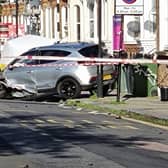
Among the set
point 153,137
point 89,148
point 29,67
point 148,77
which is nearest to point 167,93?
point 148,77

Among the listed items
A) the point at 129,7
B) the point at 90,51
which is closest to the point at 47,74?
the point at 90,51

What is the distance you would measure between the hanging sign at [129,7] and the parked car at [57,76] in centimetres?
284

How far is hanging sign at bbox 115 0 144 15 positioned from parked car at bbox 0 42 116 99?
284 centimetres

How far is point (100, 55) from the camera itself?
22828 millimetres

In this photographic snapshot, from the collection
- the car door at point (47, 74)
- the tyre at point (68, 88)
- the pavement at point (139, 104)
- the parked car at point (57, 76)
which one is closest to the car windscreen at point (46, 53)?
the parked car at point (57, 76)

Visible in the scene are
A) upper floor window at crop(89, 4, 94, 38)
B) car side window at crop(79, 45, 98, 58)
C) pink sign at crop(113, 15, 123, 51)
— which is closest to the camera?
pink sign at crop(113, 15, 123, 51)

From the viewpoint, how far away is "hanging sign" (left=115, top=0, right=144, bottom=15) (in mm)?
20422

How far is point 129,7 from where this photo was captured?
2044 centimetres

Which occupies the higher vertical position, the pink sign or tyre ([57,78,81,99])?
the pink sign

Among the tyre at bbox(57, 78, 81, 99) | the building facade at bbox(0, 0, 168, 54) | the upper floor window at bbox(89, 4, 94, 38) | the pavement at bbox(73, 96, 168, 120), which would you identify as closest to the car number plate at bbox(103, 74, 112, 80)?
the pavement at bbox(73, 96, 168, 120)

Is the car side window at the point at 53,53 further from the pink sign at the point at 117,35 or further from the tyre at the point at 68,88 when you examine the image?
the pink sign at the point at 117,35

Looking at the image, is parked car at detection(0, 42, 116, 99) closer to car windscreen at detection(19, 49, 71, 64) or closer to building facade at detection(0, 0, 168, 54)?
car windscreen at detection(19, 49, 71, 64)

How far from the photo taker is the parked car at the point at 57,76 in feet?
74.8

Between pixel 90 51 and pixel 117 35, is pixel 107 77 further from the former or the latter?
pixel 117 35
